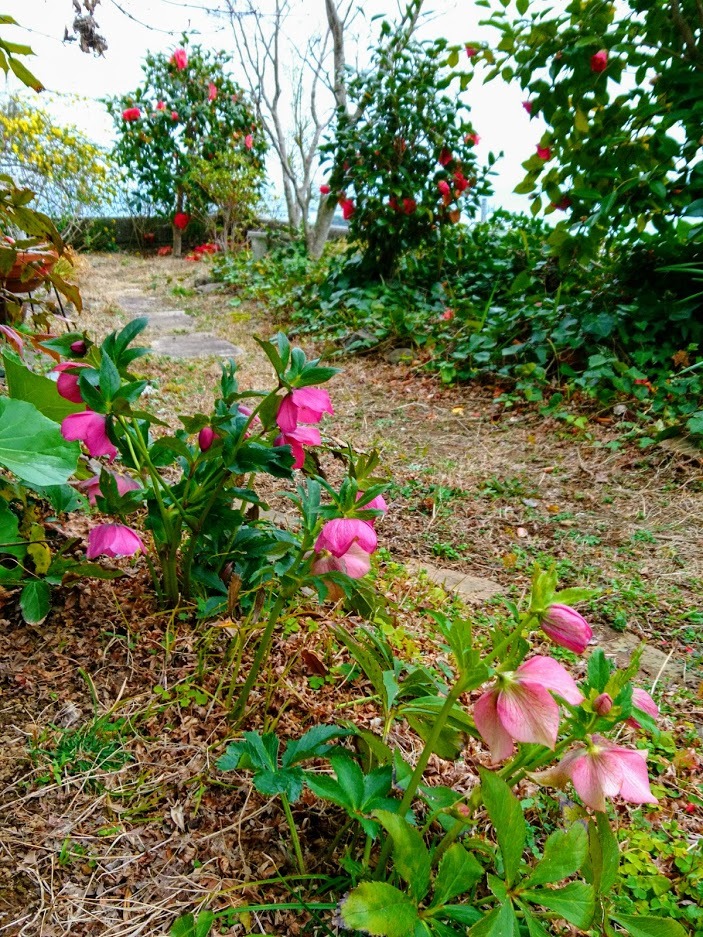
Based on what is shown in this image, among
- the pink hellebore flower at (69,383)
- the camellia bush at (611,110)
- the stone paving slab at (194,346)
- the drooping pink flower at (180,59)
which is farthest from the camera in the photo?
the drooping pink flower at (180,59)

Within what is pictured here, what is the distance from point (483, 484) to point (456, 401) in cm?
86

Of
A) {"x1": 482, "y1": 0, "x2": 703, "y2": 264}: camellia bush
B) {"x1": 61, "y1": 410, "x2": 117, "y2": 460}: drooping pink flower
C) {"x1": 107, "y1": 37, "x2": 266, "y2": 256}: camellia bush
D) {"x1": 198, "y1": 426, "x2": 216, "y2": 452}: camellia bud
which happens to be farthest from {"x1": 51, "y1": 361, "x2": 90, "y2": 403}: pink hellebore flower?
{"x1": 107, "y1": 37, "x2": 266, "y2": 256}: camellia bush

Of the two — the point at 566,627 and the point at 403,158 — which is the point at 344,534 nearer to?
the point at 566,627

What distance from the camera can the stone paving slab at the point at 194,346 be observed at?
11.8 ft

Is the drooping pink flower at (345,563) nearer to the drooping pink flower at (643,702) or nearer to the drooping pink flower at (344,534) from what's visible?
the drooping pink flower at (344,534)

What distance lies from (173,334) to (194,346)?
0.36 metres

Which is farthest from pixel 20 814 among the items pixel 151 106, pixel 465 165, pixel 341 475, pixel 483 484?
pixel 151 106

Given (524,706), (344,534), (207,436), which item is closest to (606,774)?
(524,706)

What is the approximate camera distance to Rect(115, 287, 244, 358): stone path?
3.66 meters

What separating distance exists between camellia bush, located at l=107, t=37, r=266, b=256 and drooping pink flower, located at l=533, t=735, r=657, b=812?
321 inches

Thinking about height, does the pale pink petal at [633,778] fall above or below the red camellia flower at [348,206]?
below

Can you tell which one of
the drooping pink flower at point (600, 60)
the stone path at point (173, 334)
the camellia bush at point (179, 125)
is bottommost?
the stone path at point (173, 334)

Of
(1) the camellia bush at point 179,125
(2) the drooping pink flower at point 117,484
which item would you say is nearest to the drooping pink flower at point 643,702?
(2) the drooping pink flower at point 117,484

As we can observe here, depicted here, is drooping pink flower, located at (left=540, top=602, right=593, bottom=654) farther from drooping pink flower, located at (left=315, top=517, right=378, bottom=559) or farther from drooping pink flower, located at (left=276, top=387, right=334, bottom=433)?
drooping pink flower, located at (left=276, top=387, right=334, bottom=433)
